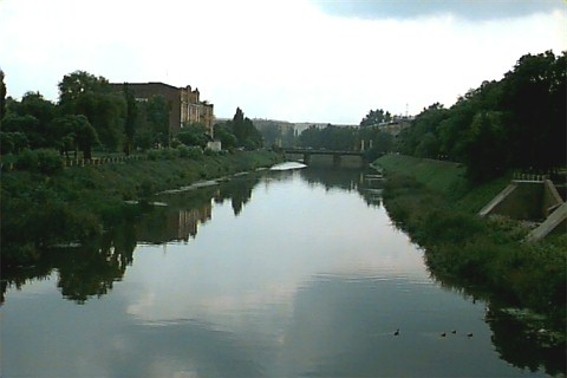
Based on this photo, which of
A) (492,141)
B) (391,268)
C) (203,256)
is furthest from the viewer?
(492,141)

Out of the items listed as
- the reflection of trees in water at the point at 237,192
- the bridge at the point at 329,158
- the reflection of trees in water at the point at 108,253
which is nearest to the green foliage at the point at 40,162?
the reflection of trees in water at the point at 108,253

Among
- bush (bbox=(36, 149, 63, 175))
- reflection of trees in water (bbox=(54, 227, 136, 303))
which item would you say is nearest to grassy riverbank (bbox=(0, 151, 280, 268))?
bush (bbox=(36, 149, 63, 175))

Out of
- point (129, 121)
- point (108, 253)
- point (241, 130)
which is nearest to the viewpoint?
point (108, 253)

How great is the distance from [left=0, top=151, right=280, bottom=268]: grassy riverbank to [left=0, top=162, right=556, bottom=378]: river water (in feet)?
2.54

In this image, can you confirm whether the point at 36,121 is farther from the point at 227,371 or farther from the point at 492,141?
the point at 227,371

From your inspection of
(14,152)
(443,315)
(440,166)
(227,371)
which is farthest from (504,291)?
(440,166)

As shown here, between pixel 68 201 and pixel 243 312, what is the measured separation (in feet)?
Result: 36.4

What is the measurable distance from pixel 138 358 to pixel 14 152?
18907 mm

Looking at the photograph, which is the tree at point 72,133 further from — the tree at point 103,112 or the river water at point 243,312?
the river water at point 243,312

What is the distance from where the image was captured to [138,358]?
10898 millimetres

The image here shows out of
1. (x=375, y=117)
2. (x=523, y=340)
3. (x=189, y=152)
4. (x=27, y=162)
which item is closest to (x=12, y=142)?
(x=27, y=162)

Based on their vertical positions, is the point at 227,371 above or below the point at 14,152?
below

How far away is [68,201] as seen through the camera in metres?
22.7

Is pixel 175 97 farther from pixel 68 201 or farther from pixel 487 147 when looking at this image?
pixel 68 201
